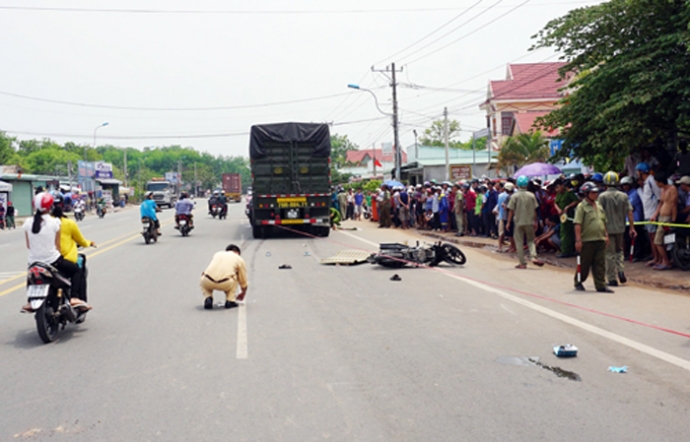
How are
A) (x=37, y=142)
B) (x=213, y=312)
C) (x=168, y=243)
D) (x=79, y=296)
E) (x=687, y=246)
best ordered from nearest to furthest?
(x=79, y=296), (x=213, y=312), (x=687, y=246), (x=168, y=243), (x=37, y=142)

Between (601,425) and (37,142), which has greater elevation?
(37,142)

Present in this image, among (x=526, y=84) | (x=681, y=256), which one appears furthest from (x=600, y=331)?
(x=526, y=84)

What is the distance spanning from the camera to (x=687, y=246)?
486 inches

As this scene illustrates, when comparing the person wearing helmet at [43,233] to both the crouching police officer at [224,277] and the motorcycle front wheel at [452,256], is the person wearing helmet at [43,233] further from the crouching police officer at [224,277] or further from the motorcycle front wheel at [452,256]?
the motorcycle front wheel at [452,256]

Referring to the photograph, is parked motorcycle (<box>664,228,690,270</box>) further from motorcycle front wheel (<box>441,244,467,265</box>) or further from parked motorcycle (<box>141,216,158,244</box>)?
parked motorcycle (<box>141,216,158,244</box>)

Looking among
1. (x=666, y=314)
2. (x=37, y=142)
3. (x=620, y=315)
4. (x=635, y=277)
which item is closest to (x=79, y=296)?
(x=620, y=315)

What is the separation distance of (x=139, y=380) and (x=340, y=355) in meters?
1.92

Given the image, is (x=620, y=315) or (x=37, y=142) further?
(x=37, y=142)

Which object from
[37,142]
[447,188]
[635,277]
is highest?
[37,142]

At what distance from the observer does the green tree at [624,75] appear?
1350 cm

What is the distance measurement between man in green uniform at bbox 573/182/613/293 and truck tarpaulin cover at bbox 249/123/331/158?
13286 mm

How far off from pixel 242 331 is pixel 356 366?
2129 mm

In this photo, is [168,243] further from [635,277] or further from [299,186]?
[635,277]

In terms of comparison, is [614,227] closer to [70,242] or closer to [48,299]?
[70,242]
